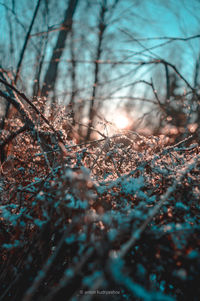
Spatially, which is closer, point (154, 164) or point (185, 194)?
point (185, 194)

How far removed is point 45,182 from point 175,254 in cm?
84

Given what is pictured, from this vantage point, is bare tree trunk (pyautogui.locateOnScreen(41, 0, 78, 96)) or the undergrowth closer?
the undergrowth

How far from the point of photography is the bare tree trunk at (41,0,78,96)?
14.3 ft

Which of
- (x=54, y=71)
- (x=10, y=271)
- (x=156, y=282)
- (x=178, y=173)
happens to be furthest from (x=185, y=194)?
(x=54, y=71)

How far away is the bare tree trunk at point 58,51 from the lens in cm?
436

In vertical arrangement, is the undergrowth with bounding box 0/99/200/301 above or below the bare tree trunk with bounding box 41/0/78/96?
below

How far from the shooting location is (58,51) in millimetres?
4652

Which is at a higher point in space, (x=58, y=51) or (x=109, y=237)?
(x=58, y=51)

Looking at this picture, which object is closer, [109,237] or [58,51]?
[109,237]

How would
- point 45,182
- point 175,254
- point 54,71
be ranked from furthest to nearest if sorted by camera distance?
point 54,71 < point 45,182 < point 175,254

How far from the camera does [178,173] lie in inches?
41.3

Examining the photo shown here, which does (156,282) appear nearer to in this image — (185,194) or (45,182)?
(185,194)

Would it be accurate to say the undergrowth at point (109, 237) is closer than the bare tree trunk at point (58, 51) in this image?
Yes

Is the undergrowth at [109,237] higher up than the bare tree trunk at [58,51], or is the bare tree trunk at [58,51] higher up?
the bare tree trunk at [58,51]
